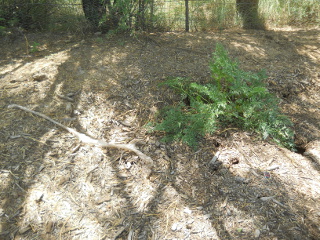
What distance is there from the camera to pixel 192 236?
2.22 meters

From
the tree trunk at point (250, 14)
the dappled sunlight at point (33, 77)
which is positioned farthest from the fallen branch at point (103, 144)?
the tree trunk at point (250, 14)

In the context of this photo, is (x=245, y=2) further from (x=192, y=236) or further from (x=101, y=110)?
(x=192, y=236)

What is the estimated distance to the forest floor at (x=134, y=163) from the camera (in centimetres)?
230

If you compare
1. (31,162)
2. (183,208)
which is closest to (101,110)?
(31,162)

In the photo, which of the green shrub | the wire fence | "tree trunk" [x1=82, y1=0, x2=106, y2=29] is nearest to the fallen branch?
the green shrub

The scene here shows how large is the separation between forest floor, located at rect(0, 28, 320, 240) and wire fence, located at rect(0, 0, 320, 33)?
2.87 ft

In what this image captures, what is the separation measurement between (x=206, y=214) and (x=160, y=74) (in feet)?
7.47

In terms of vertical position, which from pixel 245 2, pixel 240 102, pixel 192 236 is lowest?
pixel 192 236

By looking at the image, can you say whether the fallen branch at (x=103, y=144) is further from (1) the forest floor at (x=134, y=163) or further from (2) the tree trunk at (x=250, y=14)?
(2) the tree trunk at (x=250, y=14)

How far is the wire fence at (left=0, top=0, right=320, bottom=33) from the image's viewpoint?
492 cm

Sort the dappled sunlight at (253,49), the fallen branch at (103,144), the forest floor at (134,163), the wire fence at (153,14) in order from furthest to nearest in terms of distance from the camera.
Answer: the wire fence at (153,14) < the dappled sunlight at (253,49) < the fallen branch at (103,144) < the forest floor at (134,163)

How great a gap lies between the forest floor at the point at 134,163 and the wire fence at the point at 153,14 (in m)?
0.87

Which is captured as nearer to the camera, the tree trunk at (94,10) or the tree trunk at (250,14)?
the tree trunk at (94,10)

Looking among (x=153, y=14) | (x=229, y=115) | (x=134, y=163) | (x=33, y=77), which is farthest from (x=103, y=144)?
(x=153, y=14)
